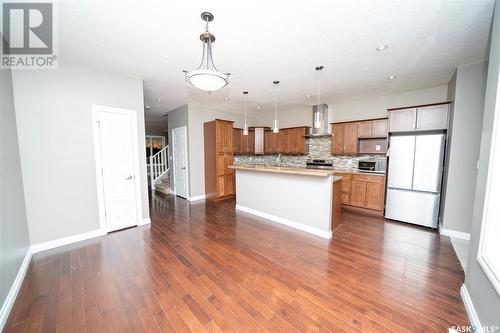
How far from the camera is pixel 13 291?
181 centimetres

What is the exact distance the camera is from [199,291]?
6.19ft

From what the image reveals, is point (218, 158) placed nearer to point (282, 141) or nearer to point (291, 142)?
point (282, 141)

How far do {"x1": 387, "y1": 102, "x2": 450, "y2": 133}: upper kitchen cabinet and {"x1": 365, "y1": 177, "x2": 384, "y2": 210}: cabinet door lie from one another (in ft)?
3.82

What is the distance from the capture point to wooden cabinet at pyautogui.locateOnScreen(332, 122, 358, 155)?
4660mm

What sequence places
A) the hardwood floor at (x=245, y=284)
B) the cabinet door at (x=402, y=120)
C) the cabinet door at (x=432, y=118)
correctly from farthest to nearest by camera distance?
the cabinet door at (x=402, y=120), the cabinet door at (x=432, y=118), the hardwood floor at (x=245, y=284)

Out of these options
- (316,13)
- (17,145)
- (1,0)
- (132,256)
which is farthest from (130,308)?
(316,13)

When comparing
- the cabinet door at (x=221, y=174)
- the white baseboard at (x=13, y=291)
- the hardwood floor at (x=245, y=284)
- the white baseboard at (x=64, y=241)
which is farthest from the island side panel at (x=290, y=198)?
the white baseboard at (x=13, y=291)

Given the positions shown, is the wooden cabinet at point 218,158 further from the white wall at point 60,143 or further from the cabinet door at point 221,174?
the white wall at point 60,143

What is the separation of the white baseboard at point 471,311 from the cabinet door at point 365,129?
3.44 metres

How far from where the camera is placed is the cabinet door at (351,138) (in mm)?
4637

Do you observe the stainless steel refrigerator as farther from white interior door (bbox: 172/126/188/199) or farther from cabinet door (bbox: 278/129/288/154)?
white interior door (bbox: 172/126/188/199)

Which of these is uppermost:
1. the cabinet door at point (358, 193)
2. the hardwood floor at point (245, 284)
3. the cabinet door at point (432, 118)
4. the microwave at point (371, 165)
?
the cabinet door at point (432, 118)

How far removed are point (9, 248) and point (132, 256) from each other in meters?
1.16

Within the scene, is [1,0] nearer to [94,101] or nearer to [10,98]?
[10,98]
